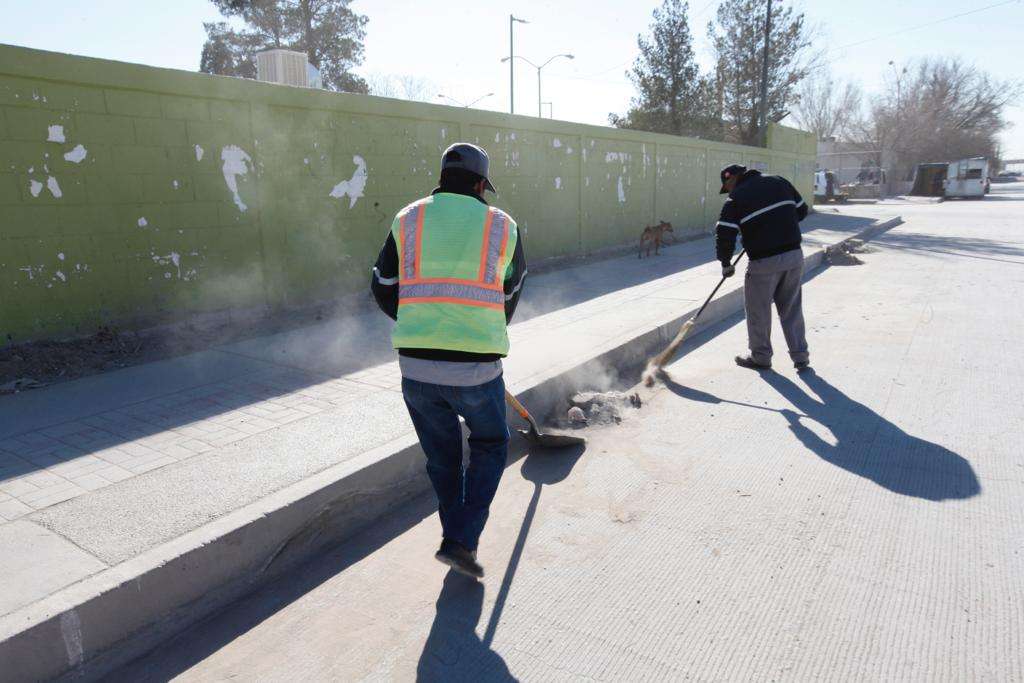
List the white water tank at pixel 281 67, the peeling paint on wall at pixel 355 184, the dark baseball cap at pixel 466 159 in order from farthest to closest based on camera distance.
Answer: the white water tank at pixel 281 67 < the peeling paint on wall at pixel 355 184 < the dark baseball cap at pixel 466 159

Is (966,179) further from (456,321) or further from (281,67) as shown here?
(456,321)

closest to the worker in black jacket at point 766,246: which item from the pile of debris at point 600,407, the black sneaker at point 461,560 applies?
the pile of debris at point 600,407

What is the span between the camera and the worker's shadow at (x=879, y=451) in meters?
3.84

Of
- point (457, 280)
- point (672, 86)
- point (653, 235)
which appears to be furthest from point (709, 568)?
point (672, 86)

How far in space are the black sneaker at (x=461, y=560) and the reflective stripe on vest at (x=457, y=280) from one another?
1.06 meters

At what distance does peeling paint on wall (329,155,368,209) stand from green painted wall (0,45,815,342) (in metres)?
0.02

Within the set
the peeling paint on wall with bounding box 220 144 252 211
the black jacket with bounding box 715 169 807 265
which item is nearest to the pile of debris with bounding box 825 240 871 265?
the black jacket with bounding box 715 169 807 265

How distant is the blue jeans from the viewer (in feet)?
9.54

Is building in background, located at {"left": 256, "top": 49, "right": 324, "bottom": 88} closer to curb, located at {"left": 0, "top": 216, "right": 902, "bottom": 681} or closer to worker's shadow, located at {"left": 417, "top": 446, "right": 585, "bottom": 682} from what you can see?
curb, located at {"left": 0, "top": 216, "right": 902, "bottom": 681}

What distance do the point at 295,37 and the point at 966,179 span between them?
41.4m

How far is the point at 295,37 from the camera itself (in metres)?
29.9

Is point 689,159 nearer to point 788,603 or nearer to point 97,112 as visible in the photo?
point 97,112

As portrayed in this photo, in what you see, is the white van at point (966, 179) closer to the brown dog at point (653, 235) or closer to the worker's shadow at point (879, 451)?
the brown dog at point (653, 235)

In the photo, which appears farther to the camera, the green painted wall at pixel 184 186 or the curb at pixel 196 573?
the green painted wall at pixel 184 186
